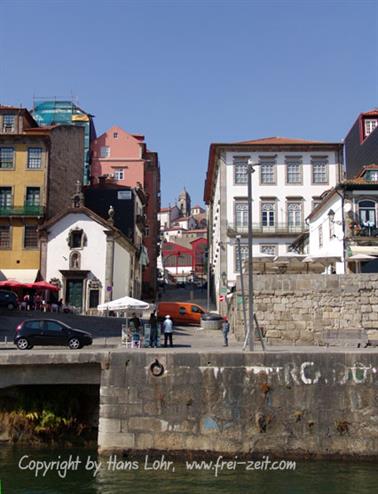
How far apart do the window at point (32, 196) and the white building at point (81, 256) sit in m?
2.88

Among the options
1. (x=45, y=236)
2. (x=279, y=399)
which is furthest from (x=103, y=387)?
(x=45, y=236)

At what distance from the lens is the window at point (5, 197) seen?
4416 centimetres

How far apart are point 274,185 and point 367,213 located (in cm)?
1649

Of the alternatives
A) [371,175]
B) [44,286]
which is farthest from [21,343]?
[371,175]

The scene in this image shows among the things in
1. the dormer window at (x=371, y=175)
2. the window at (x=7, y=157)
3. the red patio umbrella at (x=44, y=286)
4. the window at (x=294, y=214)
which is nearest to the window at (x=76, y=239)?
the red patio umbrella at (x=44, y=286)

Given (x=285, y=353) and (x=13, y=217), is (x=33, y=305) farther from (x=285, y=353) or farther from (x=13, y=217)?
(x=285, y=353)

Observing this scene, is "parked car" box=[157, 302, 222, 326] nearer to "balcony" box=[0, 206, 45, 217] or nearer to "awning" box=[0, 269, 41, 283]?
"awning" box=[0, 269, 41, 283]

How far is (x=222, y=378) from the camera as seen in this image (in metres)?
14.6

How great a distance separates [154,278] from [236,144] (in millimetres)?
23807

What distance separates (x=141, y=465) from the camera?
13.7 metres

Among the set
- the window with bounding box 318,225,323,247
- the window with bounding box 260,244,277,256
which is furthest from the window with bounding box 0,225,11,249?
the window with bounding box 318,225,323,247

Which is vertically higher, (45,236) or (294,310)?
(45,236)

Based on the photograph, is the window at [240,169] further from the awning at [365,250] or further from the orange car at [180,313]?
the awning at [365,250]

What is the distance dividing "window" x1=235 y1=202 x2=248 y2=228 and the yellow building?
1550 centimetres
